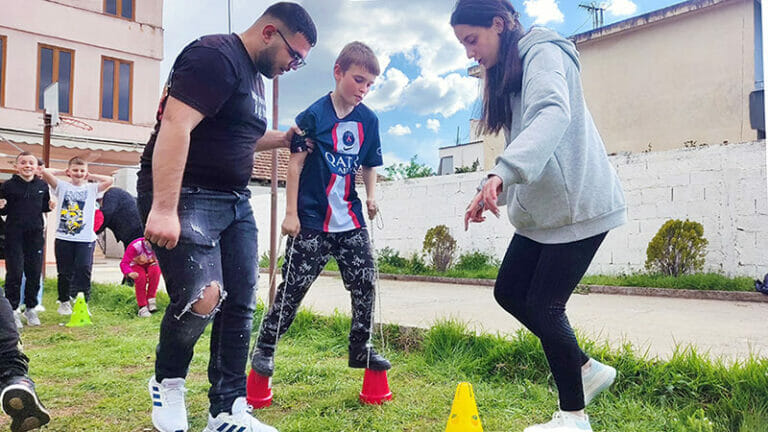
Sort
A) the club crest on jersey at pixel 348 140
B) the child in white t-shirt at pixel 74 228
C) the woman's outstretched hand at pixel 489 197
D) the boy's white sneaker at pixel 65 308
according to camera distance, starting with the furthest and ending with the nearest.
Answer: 1. the boy's white sneaker at pixel 65 308
2. the child in white t-shirt at pixel 74 228
3. the club crest on jersey at pixel 348 140
4. the woman's outstretched hand at pixel 489 197

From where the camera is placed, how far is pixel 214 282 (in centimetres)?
180

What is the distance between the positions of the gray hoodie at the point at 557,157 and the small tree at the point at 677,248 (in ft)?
19.8

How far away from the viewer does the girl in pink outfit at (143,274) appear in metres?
5.36

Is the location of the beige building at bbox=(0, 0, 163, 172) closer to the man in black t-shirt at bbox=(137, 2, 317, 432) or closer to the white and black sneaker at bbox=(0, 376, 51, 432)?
the man in black t-shirt at bbox=(137, 2, 317, 432)

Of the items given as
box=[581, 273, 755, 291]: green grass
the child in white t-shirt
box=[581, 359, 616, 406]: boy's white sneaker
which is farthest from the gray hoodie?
box=[581, 273, 755, 291]: green grass

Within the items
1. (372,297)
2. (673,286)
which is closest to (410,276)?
(673,286)

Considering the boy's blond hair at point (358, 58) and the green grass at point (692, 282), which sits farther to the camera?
the green grass at point (692, 282)

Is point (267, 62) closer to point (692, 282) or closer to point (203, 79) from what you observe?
point (203, 79)

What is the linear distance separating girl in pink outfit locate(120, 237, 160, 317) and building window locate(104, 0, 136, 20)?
3.45 metres

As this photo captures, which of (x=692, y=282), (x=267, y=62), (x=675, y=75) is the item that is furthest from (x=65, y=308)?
(x=675, y=75)

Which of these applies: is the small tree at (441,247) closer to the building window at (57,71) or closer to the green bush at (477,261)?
the green bush at (477,261)

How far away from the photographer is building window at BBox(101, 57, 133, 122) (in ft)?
27.2

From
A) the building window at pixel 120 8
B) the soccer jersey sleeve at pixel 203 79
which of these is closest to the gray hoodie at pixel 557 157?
the soccer jersey sleeve at pixel 203 79

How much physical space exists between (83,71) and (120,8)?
1.10 m
